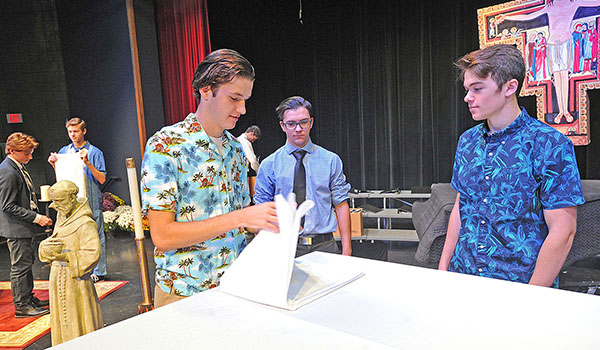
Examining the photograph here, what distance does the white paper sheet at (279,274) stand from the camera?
85 cm

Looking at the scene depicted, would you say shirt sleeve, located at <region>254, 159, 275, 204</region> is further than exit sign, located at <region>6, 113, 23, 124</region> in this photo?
No

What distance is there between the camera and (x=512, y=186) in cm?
136

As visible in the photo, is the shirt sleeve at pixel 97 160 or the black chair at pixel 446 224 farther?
the shirt sleeve at pixel 97 160

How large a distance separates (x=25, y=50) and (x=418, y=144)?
7376mm

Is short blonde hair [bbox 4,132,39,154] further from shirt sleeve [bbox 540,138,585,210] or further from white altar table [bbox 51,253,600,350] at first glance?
shirt sleeve [bbox 540,138,585,210]

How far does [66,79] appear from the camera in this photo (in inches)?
285

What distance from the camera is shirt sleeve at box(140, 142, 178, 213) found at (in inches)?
45.3

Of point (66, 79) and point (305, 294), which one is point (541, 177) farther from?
point (66, 79)

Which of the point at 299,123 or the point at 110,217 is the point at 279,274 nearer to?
the point at 299,123

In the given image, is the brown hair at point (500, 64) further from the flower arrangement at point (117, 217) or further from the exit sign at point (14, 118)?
the exit sign at point (14, 118)

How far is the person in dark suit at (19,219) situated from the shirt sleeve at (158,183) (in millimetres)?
2945

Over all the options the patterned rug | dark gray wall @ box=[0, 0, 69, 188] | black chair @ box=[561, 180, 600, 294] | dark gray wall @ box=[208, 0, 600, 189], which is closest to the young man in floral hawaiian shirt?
black chair @ box=[561, 180, 600, 294]

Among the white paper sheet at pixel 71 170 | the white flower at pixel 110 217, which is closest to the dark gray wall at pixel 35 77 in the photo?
the white flower at pixel 110 217

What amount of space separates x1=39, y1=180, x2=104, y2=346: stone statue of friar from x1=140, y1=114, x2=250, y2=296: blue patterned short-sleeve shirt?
0.90 meters
